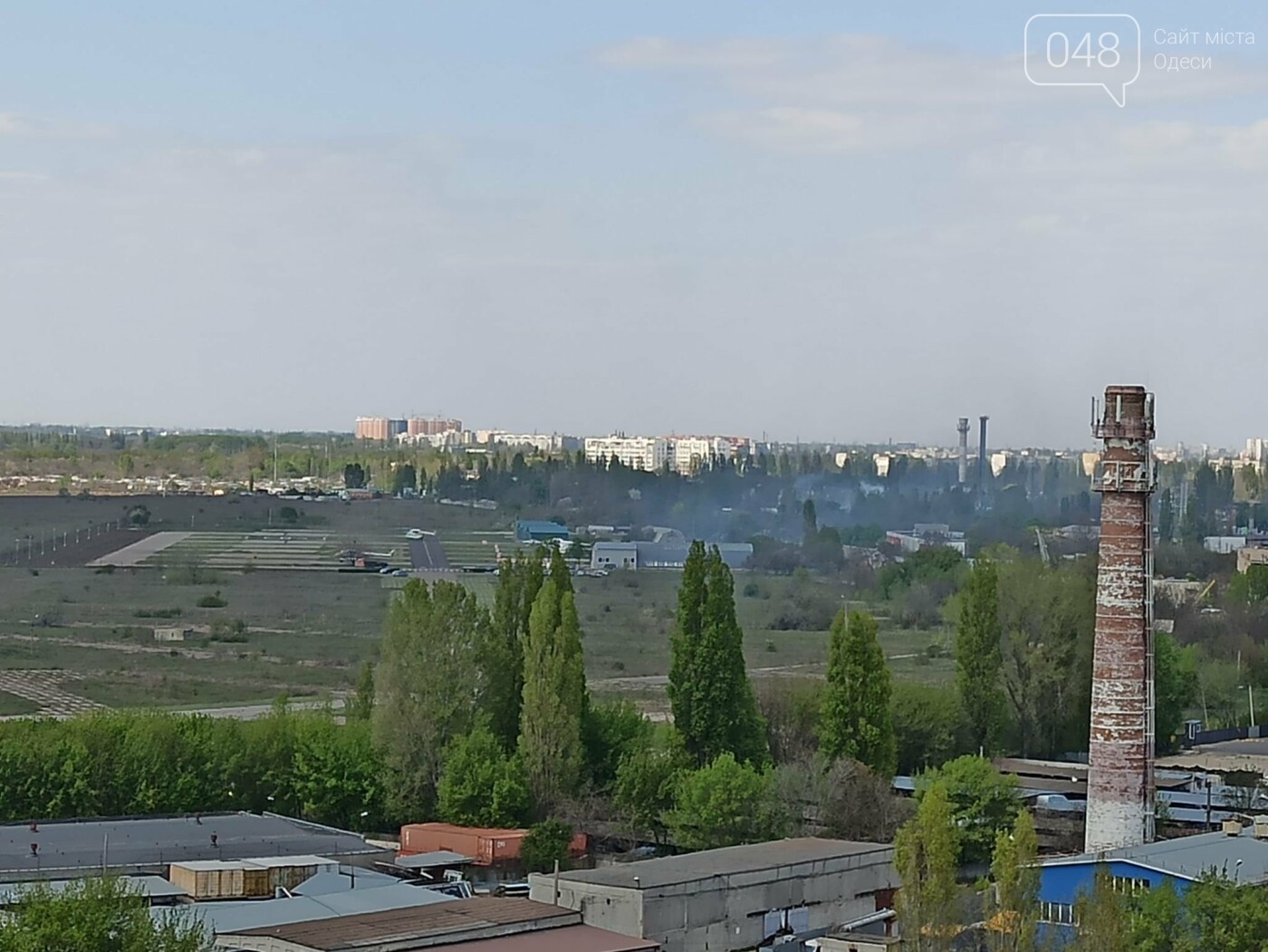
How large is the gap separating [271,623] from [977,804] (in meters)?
33.8

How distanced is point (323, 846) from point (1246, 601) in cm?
3894

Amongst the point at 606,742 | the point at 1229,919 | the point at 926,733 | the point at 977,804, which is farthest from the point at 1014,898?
the point at 926,733

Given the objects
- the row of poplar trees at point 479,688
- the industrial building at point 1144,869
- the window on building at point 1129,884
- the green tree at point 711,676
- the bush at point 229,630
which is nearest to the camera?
the window on building at point 1129,884

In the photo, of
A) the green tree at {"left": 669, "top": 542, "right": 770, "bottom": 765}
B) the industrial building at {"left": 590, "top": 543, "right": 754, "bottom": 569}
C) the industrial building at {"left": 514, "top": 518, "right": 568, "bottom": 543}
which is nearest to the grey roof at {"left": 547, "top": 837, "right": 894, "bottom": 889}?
the green tree at {"left": 669, "top": 542, "right": 770, "bottom": 765}

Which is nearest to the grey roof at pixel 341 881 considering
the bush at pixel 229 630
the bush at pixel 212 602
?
the bush at pixel 229 630

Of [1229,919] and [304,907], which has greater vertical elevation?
[1229,919]

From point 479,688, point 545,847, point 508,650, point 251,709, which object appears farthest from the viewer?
point 251,709

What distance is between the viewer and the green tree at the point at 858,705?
2761 centimetres

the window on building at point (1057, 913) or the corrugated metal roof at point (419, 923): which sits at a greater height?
the corrugated metal roof at point (419, 923)

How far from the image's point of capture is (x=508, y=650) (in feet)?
94.3

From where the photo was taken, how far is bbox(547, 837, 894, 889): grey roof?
20359 mm

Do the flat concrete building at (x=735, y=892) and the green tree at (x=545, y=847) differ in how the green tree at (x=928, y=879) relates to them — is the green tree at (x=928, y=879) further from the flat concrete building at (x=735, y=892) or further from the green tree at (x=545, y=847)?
the green tree at (x=545, y=847)

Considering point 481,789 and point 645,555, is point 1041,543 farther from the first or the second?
point 481,789

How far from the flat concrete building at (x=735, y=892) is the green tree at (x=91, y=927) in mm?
6096
